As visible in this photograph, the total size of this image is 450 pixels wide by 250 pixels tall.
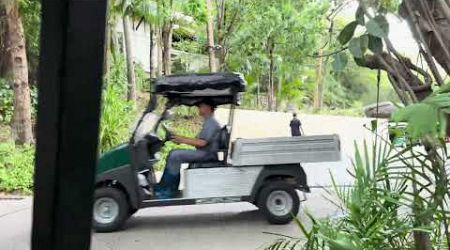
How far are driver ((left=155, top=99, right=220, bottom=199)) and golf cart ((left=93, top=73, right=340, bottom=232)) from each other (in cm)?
5

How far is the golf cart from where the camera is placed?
4.85m

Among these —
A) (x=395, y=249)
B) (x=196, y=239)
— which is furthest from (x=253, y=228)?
(x=395, y=249)

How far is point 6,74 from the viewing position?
8.88 m

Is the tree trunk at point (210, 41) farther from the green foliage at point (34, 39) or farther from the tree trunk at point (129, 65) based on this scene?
→ the green foliage at point (34, 39)

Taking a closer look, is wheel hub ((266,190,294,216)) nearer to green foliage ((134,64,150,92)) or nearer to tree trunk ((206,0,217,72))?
tree trunk ((206,0,217,72))

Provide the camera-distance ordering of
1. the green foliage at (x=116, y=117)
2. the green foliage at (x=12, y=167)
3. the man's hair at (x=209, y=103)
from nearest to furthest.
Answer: the man's hair at (x=209, y=103) < the green foliage at (x=12, y=167) < the green foliage at (x=116, y=117)

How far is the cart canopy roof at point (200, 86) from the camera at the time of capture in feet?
16.1

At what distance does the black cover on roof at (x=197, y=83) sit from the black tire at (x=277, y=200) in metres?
0.91

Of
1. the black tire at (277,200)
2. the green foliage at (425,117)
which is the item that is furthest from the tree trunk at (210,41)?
the green foliage at (425,117)

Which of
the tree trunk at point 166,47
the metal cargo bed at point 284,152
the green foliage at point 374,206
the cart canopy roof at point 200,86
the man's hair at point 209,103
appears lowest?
the green foliage at point 374,206

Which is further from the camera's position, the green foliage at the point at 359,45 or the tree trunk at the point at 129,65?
the tree trunk at the point at 129,65

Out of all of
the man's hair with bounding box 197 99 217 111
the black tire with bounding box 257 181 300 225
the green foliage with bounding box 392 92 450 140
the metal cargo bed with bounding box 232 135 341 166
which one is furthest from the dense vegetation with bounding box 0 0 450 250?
the black tire with bounding box 257 181 300 225

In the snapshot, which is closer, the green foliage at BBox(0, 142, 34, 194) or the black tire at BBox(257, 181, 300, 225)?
the black tire at BBox(257, 181, 300, 225)

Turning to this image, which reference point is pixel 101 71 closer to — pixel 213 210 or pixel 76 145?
pixel 76 145
